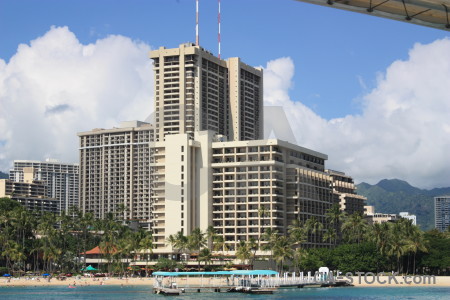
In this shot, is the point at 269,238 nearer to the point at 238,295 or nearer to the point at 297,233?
the point at 297,233

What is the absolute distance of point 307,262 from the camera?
535 ft

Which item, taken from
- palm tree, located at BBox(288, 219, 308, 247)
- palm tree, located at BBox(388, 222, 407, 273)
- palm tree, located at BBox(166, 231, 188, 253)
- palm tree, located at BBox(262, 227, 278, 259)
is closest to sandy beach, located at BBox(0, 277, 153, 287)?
palm tree, located at BBox(166, 231, 188, 253)

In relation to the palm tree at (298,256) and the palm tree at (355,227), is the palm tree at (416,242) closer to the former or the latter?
the palm tree at (355,227)

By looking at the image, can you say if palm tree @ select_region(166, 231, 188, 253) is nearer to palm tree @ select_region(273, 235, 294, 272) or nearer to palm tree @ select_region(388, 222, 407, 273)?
palm tree @ select_region(273, 235, 294, 272)

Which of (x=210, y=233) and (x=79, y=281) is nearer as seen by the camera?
(x=79, y=281)

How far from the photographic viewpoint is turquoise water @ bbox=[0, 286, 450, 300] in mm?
115925

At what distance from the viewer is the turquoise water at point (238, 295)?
11593cm

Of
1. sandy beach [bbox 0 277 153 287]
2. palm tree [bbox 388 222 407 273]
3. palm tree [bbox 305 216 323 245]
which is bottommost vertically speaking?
sandy beach [bbox 0 277 153 287]

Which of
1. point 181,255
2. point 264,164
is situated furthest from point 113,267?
point 264,164

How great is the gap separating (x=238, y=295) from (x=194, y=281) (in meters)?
40.9

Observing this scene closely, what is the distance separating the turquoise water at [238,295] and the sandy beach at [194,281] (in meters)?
5.53

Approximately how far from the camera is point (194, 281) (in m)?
159

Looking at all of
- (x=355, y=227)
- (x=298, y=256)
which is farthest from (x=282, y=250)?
(x=355, y=227)

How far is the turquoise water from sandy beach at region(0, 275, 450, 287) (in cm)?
553
